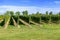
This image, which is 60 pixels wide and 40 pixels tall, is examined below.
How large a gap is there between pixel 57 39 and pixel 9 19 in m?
15.6

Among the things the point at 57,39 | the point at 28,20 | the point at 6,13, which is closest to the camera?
the point at 57,39

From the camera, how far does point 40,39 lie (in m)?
11.4

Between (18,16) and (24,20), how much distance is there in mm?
1427

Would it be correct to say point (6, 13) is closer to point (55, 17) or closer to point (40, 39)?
point (55, 17)

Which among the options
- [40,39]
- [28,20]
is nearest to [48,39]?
[40,39]

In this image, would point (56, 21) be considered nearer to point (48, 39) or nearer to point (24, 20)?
point (24, 20)

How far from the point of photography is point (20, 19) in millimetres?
26281

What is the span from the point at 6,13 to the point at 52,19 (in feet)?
Result: 27.6

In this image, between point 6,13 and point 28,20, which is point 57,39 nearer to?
point 28,20

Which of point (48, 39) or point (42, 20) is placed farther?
point (42, 20)

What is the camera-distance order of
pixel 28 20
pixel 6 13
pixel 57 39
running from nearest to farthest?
pixel 57 39 < pixel 28 20 < pixel 6 13

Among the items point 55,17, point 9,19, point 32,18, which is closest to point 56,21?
point 55,17

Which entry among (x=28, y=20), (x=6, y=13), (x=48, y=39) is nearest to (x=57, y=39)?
(x=48, y=39)

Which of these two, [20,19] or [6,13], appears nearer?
[20,19]
